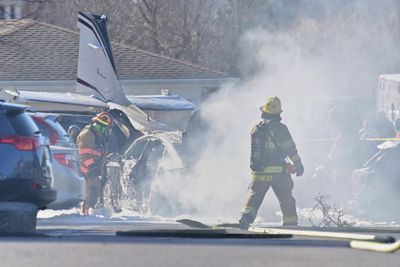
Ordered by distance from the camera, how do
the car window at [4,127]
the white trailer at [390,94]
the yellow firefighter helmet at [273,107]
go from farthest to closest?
1. the white trailer at [390,94]
2. the yellow firefighter helmet at [273,107]
3. the car window at [4,127]

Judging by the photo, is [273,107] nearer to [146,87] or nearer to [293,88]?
[293,88]

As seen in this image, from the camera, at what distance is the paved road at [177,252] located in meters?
9.51

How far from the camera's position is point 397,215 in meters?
16.8

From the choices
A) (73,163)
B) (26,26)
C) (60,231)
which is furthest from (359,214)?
(26,26)

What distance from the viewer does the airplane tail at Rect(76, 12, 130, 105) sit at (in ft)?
86.3

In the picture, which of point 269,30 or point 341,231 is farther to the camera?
point 269,30

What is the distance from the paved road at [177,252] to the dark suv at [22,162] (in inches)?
36.0

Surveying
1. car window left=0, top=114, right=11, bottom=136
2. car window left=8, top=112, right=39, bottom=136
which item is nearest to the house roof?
car window left=8, top=112, right=39, bottom=136

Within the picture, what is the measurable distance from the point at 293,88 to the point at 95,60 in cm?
631

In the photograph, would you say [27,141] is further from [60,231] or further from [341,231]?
[341,231]

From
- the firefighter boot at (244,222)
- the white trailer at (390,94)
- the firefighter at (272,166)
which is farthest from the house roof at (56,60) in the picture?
the firefighter boot at (244,222)

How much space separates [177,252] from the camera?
10.2 m

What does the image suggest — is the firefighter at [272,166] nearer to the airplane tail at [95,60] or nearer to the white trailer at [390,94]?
the airplane tail at [95,60]

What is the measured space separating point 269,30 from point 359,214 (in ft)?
48.3
